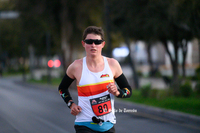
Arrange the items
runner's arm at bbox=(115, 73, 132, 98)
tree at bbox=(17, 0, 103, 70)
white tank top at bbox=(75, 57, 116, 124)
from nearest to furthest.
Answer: white tank top at bbox=(75, 57, 116, 124), runner's arm at bbox=(115, 73, 132, 98), tree at bbox=(17, 0, 103, 70)

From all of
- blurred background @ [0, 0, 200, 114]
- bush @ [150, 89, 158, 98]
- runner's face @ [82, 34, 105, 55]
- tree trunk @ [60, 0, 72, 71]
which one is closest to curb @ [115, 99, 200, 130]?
bush @ [150, 89, 158, 98]

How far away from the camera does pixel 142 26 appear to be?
48.0ft

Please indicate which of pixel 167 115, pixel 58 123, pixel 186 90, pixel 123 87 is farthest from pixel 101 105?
pixel 186 90

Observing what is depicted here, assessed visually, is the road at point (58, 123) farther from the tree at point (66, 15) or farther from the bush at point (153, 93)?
the tree at point (66, 15)

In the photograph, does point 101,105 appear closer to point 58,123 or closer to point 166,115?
point 58,123

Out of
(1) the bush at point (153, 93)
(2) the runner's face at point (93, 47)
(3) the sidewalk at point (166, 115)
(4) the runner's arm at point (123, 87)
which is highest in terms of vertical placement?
(2) the runner's face at point (93, 47)

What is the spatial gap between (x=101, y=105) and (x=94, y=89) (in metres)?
0.19

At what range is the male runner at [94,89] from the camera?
9.95 ft

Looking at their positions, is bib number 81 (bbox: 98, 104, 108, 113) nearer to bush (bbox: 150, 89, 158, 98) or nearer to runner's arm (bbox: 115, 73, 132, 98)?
runner's arm (bbox: 115, 73, 132, 98)

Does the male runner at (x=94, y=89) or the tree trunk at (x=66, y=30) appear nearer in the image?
the male runner at (x=94, y=89)

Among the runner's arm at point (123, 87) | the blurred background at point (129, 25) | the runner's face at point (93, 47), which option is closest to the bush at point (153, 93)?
the blurred background at point (129, 25)

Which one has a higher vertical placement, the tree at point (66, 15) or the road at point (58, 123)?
the tree at point (66, 15)

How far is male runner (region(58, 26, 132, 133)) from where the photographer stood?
3.03m

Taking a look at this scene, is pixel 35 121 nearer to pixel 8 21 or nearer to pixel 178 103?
pixel 178 103
